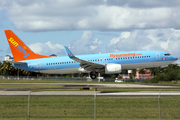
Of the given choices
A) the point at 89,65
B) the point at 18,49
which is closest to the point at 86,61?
the point at 89,65

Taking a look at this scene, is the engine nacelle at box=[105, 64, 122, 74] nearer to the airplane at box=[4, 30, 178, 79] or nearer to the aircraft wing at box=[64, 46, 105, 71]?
the airplane at box=[4, 30, 178, 79]

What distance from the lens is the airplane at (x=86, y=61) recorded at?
41250mm

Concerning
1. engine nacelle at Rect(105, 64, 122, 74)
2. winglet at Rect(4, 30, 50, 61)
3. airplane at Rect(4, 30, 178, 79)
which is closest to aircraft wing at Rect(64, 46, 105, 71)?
airplane at Rect(4, 30, 178, 79)

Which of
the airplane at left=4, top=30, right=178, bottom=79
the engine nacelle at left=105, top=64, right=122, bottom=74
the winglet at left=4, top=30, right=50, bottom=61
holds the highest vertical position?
the winglet at left=4, top=30, right=50, bottom=61

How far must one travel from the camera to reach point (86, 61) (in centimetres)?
4053

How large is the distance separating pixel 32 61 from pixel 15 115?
102 ft

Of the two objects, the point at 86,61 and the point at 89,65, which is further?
the point at 89,65

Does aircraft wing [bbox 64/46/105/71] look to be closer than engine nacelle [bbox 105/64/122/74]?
No

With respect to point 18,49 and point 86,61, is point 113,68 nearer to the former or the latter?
point 86,61

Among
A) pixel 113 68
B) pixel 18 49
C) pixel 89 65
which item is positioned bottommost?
pixel 113 68

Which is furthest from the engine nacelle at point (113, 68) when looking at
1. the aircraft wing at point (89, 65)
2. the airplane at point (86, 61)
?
the aircraft wing at point (89, 65)

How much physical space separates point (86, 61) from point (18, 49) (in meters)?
13.6

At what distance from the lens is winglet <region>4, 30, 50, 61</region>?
44875 mm

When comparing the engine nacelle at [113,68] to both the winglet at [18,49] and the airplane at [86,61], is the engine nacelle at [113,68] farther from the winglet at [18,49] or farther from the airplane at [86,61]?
the winglet at [18,49]
